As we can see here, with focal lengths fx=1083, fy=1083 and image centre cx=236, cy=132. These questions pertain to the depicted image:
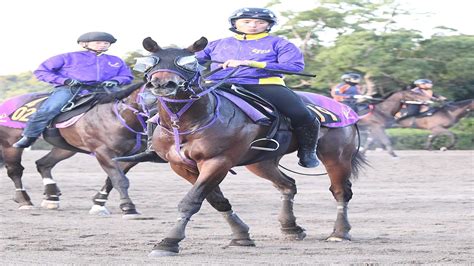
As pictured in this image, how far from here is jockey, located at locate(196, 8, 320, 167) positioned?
9531mm

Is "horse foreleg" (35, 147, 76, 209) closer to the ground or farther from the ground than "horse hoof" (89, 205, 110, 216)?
closer to the ground

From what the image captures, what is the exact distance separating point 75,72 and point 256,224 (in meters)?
3.36

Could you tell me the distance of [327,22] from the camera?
148 ft

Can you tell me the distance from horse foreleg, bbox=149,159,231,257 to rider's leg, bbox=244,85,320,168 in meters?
1.10

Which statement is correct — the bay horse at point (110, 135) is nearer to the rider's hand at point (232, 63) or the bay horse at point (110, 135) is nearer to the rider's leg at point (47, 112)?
the rider's leg at point (47, 112)

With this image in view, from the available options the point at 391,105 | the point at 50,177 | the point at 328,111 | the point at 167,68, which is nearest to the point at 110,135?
the point at 50,177

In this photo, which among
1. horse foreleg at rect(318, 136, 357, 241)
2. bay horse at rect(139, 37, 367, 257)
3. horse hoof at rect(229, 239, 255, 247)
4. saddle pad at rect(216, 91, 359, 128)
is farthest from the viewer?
horse foreleg at rect(318, 136, 357, 241)

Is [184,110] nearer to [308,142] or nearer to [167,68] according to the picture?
[167,68]

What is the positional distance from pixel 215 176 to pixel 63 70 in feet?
17.9

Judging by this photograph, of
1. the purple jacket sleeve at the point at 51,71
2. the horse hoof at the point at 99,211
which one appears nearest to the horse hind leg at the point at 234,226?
the horse hoof at the point at 99,211

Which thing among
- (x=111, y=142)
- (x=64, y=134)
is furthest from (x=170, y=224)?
(x=64, y=134)

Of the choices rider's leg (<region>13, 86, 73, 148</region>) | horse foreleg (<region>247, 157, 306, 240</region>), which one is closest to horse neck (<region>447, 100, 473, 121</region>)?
rider's leg (<region>13, 86, 73, 148</region>)

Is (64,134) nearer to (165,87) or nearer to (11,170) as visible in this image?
(11,170)

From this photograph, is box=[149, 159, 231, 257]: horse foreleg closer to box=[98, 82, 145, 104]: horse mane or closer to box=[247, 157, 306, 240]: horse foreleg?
box=[247, 157, 306, 240]: horse foreleg
